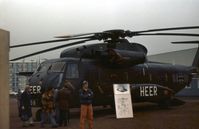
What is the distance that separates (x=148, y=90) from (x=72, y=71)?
454 centimetres

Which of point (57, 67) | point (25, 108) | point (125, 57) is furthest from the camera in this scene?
point (125, 57)

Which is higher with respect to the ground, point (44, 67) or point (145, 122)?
point (44, 67)

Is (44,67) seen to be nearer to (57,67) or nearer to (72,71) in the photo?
(57,67)

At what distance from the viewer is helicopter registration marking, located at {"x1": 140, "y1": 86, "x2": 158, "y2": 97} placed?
18.9m

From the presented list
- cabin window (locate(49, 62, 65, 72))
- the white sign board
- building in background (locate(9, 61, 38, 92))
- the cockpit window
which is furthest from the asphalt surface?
building in background (locate(9, 61, 38, 92))

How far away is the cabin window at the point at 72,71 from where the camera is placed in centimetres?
1658

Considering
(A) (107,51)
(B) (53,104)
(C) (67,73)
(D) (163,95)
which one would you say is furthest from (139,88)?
(B) (53,104)

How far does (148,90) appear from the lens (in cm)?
1906

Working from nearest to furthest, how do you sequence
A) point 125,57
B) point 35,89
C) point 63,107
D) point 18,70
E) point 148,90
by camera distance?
point 63,107, point 35,89, point 125,57, point 148,90, point 18,70

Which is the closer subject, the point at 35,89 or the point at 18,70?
the point at 35,89

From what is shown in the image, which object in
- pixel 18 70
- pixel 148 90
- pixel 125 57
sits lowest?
pixel 18 70

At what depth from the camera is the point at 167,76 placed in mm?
21047

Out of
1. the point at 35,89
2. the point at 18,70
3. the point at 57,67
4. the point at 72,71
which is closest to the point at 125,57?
the point at 72,71

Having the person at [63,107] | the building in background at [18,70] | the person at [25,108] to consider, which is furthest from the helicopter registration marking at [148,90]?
the building in background at [18,70]
